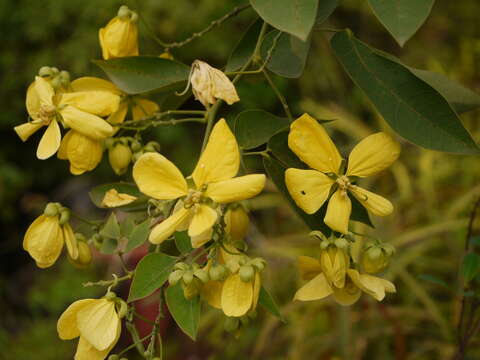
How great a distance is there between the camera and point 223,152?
610 mm

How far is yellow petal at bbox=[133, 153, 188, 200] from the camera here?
62 centimetres

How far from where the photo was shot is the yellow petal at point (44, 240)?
73 cm

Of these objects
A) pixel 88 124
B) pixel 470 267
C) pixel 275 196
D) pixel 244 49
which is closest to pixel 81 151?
pixel 88 124

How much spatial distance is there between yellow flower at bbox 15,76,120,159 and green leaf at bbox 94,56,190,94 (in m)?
0.04

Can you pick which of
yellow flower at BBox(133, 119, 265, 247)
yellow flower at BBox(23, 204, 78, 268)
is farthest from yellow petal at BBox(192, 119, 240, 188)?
yellow flower at BBox(23, 204, 78, 268)

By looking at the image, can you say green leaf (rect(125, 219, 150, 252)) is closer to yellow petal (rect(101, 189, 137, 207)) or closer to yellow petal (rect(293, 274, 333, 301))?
yellow petal (rect(101, 189, 137, 207))

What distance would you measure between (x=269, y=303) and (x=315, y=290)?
0.21ft

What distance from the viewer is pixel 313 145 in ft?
2.13

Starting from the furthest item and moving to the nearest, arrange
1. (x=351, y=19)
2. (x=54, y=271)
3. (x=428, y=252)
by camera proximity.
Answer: (x=351, y=19) < (x=54, y=271) < (x=428, y=252)

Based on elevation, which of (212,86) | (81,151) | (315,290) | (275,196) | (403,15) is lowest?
(275,196)

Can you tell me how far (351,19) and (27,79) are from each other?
5.09 ft

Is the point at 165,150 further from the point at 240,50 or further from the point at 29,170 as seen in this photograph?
the point at 240,50

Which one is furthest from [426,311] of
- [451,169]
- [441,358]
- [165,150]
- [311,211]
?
[311,211]

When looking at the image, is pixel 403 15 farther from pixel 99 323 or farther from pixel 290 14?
pixel 99 323
